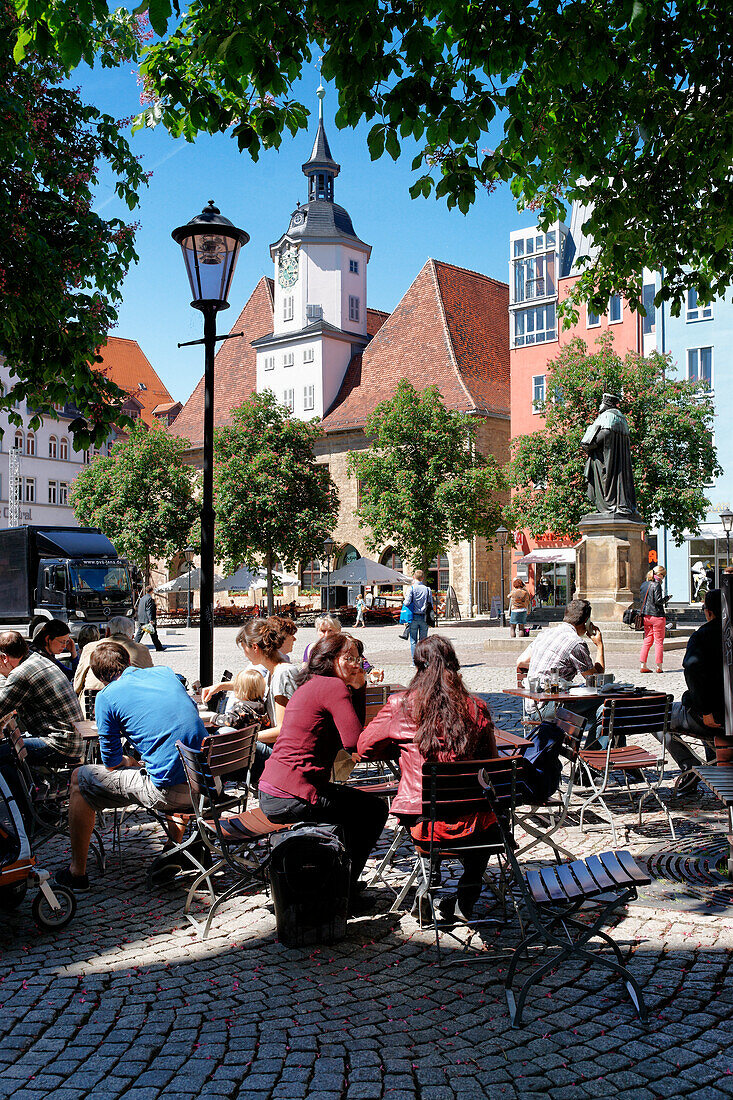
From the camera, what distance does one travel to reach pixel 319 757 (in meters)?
5.06

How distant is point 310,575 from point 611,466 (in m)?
34.2

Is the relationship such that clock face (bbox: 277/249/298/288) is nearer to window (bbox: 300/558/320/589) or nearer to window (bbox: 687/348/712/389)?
window (bbox: 300/558/320/589)

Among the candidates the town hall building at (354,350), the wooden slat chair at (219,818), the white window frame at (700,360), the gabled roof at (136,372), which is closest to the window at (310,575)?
the town hall building at (354,350)

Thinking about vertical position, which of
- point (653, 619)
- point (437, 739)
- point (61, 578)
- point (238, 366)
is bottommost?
point (437, 739)

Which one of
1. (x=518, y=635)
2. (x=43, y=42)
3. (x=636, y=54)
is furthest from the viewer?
(x=518, y=635)

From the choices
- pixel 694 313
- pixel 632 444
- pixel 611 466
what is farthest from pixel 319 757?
pixel 694 313

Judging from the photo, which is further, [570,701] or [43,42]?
[570,701]

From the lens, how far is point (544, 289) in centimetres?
4503

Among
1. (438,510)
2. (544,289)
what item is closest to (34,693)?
(438,510)

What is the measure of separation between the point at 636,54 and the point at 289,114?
8.57 feet

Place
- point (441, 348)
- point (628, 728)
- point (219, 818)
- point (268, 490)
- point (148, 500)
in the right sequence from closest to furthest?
point (219, 818)
point (628, 728)
point (268, 490)
point (441, 348)
point (148, 500)

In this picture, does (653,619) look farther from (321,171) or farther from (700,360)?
(321,171)

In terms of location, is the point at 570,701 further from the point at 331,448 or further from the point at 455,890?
the point at 331,448

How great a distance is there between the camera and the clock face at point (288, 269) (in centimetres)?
5434
